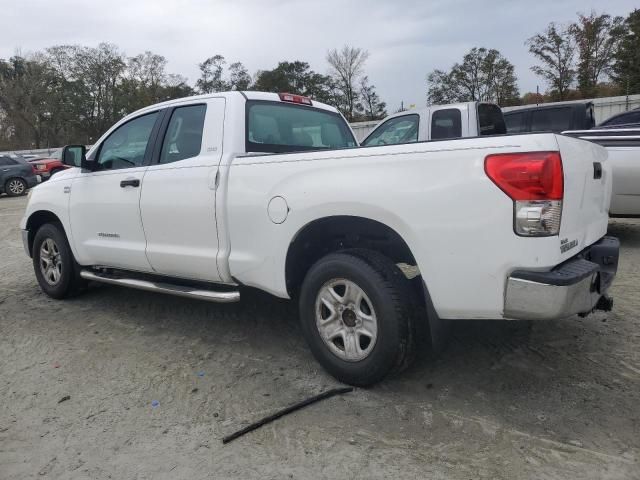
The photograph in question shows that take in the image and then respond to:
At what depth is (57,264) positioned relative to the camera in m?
5.47

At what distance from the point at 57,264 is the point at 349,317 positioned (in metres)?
3.69

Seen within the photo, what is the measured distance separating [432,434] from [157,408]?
1605 mm

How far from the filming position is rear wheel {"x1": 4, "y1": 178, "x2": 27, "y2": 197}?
19859 millimetres

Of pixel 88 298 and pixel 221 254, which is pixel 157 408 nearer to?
pixel 221 254

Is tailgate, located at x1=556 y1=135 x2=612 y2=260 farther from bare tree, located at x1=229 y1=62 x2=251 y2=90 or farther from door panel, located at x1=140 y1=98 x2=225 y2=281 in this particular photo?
bare tree, located at x1=229 y1=62 x2=251 y2=90

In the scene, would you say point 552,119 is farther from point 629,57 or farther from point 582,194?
point 629,57

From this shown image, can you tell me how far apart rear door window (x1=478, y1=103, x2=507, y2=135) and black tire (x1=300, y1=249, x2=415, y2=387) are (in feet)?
16.3

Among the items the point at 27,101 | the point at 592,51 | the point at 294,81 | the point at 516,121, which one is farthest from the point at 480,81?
the point at 27,101

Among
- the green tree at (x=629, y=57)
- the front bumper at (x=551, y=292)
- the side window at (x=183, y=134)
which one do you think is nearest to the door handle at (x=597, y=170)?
the front bumper at (x=551, y=292)

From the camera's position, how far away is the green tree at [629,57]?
33.7m

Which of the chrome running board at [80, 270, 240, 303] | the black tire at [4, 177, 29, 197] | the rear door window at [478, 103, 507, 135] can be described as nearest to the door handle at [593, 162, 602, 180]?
the chrome running board at [80, 270, 240, 303]

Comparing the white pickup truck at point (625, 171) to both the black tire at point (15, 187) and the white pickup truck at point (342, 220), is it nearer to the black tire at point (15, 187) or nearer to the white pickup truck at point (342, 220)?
the white pickup truck at point (342, 220)

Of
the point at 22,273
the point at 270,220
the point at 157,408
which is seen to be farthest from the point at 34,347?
the point at 22,273

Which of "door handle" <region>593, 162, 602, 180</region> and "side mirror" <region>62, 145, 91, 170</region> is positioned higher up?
"side mirror" <region>62, 145, 91, 170</region>
